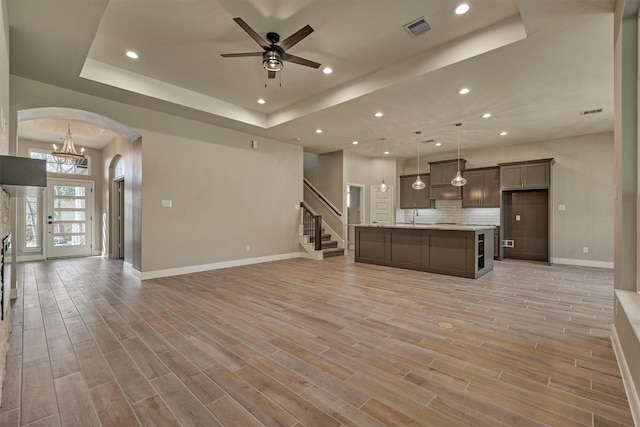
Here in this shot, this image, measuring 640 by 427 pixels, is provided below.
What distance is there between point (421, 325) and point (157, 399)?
248cm

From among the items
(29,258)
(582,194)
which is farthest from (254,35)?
(29,258)

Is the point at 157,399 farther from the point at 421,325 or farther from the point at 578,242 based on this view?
the point at 578,242

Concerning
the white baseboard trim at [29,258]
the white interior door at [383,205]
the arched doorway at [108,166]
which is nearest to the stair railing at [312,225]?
the white interior door at [383,205]

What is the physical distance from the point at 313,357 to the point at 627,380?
2.23m

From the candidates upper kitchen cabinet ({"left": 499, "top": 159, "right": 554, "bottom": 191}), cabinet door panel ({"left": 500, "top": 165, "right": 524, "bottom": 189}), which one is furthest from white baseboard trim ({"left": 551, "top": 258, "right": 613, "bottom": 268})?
cabinet door panel ({"left": 500, "top": 165, "right": 524, "bottom": 189})

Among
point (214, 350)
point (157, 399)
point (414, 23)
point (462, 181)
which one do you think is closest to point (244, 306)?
point (214, 350)

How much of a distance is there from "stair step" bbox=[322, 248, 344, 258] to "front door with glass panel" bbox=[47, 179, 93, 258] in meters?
6.95

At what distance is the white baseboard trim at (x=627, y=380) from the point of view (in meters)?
1.67

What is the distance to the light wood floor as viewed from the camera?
1757 millimetres

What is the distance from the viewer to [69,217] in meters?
8.23

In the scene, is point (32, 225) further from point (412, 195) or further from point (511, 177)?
point (511, 177)

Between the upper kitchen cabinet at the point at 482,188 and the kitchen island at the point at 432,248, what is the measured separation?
89.0 inches

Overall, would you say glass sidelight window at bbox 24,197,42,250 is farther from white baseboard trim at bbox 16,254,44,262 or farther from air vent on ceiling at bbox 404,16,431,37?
air vent on ceiling at bbox 404,16,431,37

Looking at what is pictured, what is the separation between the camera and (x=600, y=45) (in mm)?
3262
